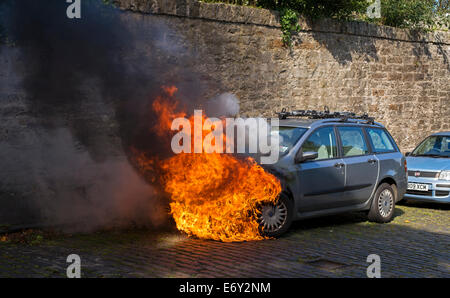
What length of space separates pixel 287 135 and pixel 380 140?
238cm

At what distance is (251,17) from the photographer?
1373 centimetres

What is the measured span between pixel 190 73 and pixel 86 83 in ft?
9.20

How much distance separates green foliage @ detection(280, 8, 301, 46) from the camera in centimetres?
1450

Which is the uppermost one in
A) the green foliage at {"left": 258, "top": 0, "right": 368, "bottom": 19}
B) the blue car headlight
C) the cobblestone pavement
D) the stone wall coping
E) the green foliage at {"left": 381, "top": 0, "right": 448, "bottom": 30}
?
the green foliage at {"left": 381, "top": 0, "right": 448, "bottom": 30}

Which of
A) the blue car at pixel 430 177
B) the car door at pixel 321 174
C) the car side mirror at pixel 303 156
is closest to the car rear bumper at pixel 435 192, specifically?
the blue car at pixel 430 177

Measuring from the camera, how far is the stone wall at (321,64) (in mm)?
12742

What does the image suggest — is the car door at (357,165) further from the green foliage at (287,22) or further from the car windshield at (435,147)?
the green foliage at (287,22)

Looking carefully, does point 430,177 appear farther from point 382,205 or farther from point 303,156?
point 303,156

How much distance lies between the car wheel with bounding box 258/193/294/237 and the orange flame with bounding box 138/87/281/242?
115mm

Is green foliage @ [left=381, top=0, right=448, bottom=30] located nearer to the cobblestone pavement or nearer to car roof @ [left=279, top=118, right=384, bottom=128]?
car roof @ [left=279, top=118, right=384, bottom=128]

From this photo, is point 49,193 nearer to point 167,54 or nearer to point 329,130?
point 167,54

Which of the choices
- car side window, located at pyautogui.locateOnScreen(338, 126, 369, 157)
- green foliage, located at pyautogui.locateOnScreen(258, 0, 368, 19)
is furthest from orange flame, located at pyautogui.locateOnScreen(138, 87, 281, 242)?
green foliage, located at pyautogui.locateOnScreen(258, 0, 368, 19)

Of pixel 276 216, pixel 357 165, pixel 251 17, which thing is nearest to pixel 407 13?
pixel 251 17

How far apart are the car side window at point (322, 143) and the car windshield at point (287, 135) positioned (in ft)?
0.57
